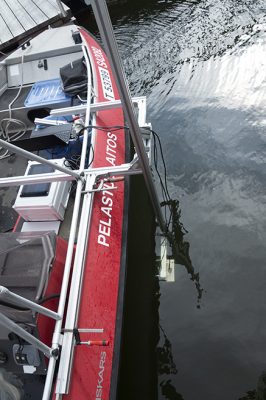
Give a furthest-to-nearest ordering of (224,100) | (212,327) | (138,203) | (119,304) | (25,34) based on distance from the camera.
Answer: (25,34), (224,100), (138,203), (212,327), (119,304)

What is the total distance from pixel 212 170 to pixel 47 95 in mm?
2846

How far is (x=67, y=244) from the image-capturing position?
12.2ft

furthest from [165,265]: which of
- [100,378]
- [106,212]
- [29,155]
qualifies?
[29,155]

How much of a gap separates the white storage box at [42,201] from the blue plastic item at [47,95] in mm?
1836

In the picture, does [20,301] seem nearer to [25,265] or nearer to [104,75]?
[25,265]

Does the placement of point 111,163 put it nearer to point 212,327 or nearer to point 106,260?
point 106,260

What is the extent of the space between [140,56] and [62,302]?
21.2 feet

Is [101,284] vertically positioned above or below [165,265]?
below

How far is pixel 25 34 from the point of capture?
30.1 feet

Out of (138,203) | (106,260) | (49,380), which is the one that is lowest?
(49,380)

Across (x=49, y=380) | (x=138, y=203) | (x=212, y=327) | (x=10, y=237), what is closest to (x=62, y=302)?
(x=49, y=380)

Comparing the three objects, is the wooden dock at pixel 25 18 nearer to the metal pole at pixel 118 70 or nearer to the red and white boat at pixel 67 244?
the red and white boat at pixel 67 244

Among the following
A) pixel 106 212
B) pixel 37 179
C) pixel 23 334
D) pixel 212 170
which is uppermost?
pixel 212 170

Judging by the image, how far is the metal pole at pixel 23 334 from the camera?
234 centimetres
